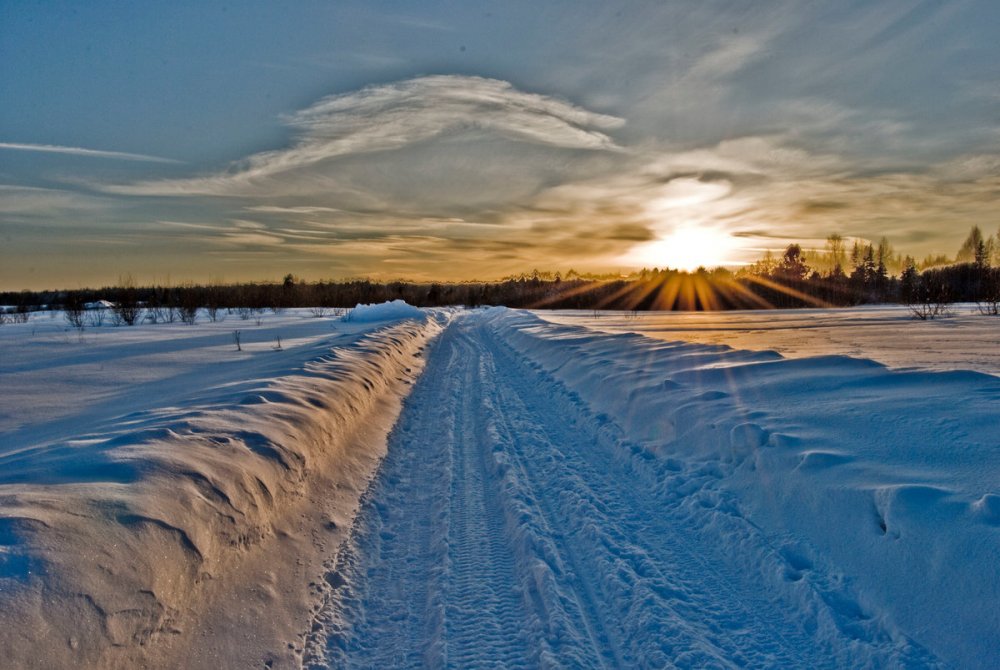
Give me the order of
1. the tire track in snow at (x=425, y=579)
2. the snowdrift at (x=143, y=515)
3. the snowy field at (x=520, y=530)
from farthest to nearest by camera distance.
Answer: the tire track in snow at (x=425, y=579) → the snowy field at (x=520, y=530) → the snowdrift at (x=143, y=515)

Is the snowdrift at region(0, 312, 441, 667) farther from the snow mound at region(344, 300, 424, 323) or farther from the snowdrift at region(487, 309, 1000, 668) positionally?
the snow mound at region(344, 300, 424, 323)

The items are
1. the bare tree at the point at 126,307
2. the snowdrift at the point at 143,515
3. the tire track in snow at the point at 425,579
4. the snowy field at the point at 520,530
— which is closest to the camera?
the snowdrift at the point at 143,515

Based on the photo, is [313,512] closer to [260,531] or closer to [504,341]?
[260,531]

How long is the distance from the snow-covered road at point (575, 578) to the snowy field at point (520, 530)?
0.02m

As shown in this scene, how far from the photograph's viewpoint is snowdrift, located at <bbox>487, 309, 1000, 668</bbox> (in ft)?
9.06

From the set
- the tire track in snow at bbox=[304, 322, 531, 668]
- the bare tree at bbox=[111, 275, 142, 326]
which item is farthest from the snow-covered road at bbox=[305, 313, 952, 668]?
the bare tree at bbox=[111, 275, 142, 326]

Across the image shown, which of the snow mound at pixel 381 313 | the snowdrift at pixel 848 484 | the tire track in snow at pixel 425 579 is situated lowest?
the tire track in snow at pixel 425 579

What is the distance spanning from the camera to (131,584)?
2.77 m

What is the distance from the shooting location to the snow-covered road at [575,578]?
8.99 ft

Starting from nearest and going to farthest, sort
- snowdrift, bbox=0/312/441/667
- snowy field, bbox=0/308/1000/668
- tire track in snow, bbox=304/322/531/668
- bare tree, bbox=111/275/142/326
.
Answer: snowdrift, bbox=0/312/441/667 < snowy field, bbox=0/308/1000/668 < tire track in snow, bbox=304/322/531/668 < bare tree, bbox=111/275/142/326

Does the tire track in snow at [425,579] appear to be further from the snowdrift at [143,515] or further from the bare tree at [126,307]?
the bare tree at [126,307]

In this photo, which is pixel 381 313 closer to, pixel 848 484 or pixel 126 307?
pixel 126 307

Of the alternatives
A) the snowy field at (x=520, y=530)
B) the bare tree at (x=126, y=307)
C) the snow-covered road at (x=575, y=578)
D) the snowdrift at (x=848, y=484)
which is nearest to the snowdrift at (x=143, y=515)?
the snowy field at (x=520, y=530)

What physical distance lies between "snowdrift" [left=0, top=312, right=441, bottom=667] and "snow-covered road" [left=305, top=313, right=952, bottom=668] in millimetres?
749
